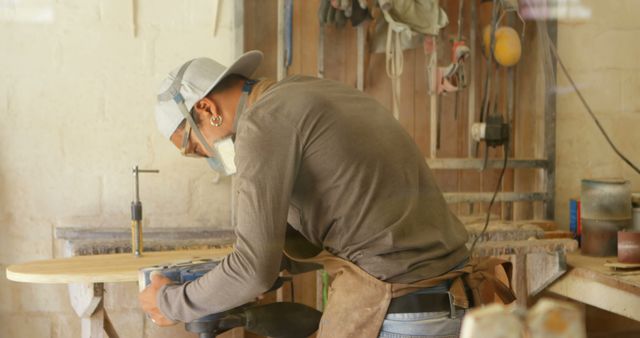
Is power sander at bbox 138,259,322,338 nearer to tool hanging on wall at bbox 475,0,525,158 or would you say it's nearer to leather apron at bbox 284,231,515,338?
leather apron at bbox 284,231,515,338

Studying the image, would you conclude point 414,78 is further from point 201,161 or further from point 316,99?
point 316,99

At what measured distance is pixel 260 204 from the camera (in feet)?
3.89

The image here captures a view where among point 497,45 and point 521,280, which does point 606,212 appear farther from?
point 497,45

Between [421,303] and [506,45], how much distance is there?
134cm

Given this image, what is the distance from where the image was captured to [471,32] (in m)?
2.49

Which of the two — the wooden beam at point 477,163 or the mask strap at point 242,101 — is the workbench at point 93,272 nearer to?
the mask strap at point 242,101

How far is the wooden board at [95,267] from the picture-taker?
5.56 feet

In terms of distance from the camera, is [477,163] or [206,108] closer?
[206,108]

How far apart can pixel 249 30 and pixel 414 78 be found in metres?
0.54

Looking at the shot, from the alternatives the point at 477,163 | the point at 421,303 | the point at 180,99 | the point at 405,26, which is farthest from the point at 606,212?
the point at 180,99

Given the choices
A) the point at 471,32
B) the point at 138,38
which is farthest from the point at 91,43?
the point at 471,32

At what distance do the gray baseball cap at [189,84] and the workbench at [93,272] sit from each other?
369 millimetres

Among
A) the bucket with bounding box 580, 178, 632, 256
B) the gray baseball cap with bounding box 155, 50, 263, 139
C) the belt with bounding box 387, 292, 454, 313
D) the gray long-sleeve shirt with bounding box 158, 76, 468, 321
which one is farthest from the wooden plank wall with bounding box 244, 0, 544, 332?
the belt with bounding box 387, 292, 454, 313

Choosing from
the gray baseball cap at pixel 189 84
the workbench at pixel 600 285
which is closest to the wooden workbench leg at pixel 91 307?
the gray baseball cap at pixel 189 84
